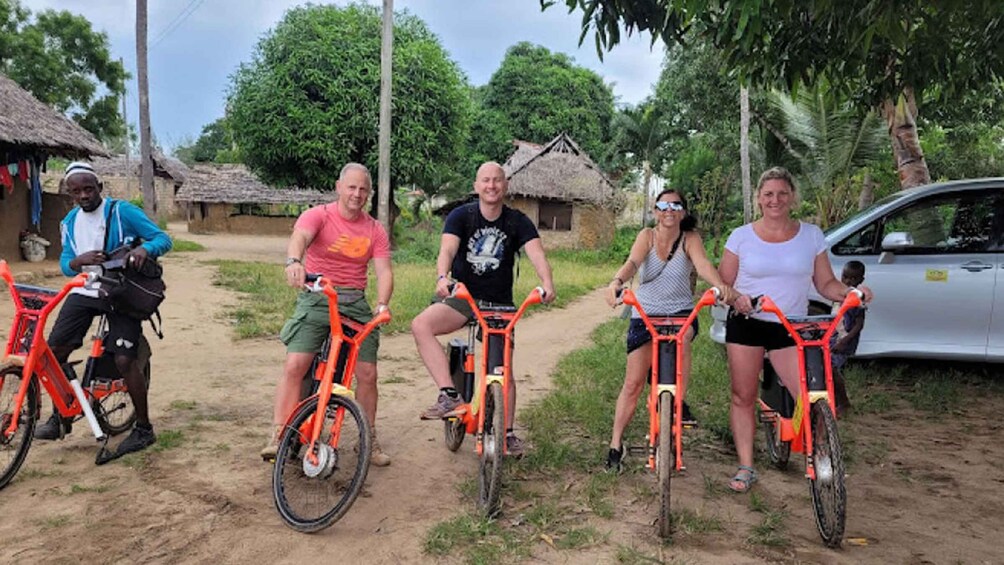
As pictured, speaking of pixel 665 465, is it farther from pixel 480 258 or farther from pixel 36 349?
pixel 36 349

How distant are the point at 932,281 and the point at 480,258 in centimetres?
394

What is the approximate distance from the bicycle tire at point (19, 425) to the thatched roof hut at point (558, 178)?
21604mm

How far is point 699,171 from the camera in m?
20.0

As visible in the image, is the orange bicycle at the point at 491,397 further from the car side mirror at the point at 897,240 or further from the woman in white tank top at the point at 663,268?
the car side mirror at the point at 897,240

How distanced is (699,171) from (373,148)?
923 centimetres

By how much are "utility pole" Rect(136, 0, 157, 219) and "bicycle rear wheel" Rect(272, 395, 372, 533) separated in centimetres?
1563

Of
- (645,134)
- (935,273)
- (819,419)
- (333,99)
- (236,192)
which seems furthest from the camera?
(236,192)

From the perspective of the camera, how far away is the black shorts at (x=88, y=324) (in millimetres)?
3898

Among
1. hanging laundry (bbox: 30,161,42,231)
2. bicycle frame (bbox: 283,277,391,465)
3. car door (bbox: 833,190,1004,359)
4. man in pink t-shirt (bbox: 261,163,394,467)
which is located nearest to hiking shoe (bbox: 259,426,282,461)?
man in pink t-shirt (bbox: 261,163,394,467)

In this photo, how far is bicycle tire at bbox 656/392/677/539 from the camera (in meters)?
3.23

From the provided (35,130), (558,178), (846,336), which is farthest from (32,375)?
(558,178)

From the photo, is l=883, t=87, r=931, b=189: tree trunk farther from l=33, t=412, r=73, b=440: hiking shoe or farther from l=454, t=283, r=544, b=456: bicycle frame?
l=33, t=412, r=73, b=440: hiking shoe

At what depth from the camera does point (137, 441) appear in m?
4.20

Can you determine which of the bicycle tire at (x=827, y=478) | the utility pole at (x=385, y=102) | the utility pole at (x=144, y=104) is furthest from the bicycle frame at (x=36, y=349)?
the utility pole at (x=144, y=104)
